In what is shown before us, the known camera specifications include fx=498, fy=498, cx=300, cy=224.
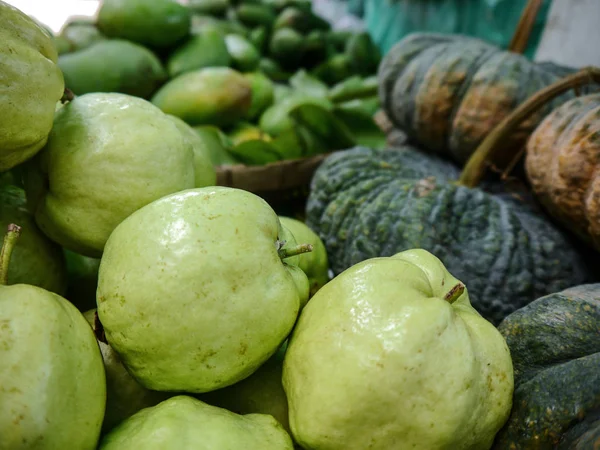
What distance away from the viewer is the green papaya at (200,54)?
2553 millimetres

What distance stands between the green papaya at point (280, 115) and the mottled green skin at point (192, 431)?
5.94 feet

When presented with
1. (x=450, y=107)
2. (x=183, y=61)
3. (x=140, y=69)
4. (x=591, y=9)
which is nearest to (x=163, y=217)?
(x=450, y=107)

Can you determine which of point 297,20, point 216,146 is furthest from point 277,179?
point 297,20

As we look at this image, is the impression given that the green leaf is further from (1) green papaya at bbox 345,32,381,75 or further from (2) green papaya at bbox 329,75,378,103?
(1) green papaya at bbox 345,32,381,75

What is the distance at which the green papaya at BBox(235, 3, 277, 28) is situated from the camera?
4070 millimetres

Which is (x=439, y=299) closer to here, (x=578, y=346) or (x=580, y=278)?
(x=578, y=346)

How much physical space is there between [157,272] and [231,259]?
11 centimetres

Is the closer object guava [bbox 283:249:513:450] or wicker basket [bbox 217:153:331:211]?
guava [bbox 283:249:513:450]

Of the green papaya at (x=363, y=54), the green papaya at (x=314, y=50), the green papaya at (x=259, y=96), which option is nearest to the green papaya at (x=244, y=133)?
the green papaya at (x=259, y=96)

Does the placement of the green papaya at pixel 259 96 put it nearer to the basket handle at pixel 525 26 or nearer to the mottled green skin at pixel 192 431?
the basket handle at pixel 525 26

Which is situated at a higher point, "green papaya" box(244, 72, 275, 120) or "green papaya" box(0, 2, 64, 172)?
"green papaya" box(0, 2, 64, 172)

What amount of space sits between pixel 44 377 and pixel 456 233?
1.18 m

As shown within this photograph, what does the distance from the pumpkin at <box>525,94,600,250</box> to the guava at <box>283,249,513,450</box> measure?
0.74 m

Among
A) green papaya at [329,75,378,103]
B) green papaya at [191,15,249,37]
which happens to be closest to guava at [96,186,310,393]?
green papaya at [329,75,378,103]
